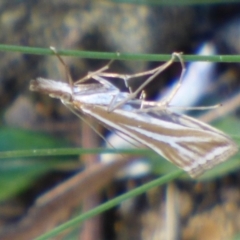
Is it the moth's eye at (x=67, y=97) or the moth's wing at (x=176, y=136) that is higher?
the moth's eye at (x=67, y=97)

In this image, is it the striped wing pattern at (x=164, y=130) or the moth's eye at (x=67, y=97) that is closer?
the striped wing pattern at (x=164, y=130)

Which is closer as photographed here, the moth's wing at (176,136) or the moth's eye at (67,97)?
the moth's wing at (176,136)

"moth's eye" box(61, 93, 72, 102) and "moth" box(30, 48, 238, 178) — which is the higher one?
"moth's eye" box(61, 93, 72, 102)

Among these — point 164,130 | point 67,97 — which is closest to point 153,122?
point 164,130

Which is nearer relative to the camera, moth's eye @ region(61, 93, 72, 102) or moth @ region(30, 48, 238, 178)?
moth @ region(30, 48, 238, 178)

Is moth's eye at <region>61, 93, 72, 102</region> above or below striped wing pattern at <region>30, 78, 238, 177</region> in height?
above

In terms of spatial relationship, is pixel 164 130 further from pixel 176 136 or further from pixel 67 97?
pixel 67 97

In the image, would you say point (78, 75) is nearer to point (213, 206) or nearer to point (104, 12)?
point (104, 12)
